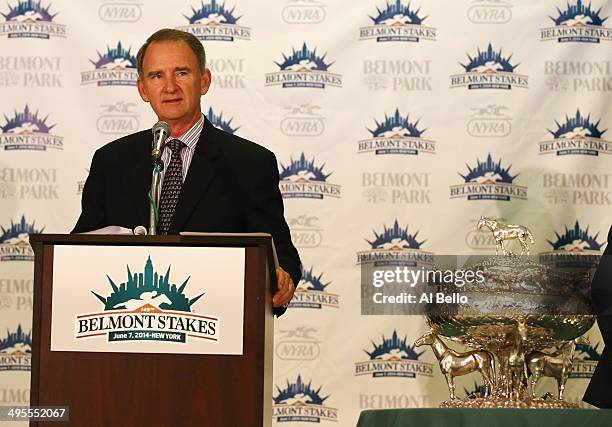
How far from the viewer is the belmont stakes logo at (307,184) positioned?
4.34m

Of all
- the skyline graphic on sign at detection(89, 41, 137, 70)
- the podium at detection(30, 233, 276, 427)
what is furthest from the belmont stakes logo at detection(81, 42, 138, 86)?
the podium at detection(30, 233, 276, 427)

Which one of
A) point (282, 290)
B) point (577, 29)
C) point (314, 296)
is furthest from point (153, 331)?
point (577, 29)

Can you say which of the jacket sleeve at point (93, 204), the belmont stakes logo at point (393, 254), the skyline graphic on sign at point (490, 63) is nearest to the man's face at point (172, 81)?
the jacket sleeve at point (93, 204)

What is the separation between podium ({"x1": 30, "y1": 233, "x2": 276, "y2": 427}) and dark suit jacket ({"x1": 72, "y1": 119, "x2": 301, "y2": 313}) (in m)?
0.65

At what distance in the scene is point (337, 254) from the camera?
169 inches

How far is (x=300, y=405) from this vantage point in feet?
13.9

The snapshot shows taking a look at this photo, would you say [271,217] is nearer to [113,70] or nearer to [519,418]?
[519,418]

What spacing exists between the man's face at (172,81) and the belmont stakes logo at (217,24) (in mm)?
1051

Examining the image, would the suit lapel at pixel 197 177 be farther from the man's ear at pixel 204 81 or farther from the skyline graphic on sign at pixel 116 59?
the skyline graphic on sign at pixel 116 59

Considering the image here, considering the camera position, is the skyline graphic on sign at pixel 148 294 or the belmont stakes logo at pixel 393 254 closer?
the skyline graphic on sign at pixel 148 294

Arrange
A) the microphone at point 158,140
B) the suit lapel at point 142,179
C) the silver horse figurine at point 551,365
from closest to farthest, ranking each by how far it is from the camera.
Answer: the microphone at point 158,140
the silver horse figurine at point 551,365
the suit lapel at point 142,179

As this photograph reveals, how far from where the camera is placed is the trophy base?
2484mm

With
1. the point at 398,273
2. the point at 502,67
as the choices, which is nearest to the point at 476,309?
the point at 398,273

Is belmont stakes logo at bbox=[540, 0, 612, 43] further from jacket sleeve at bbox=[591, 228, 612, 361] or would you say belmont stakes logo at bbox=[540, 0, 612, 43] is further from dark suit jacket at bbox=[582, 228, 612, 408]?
jacket sleeve at bbox=[591, 228, 612, 361]
